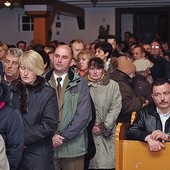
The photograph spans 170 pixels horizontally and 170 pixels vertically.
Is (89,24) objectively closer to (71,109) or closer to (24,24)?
(24,24)

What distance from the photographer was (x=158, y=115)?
3756 mm

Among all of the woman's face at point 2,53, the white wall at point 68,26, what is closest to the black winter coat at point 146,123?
the woman's face at point 2,53

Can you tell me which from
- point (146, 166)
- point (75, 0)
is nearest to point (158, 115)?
point (146, 166)

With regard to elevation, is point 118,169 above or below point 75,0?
below

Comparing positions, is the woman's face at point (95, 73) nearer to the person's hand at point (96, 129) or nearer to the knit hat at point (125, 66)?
the person's hand at point (96, 129)

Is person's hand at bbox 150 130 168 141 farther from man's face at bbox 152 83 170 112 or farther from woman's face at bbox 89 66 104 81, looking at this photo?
woman's face at bbox 89 66 104 81

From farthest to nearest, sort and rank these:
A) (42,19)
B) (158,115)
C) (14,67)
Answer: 1. (42,19)
2. (14,67)
3. (158,115)

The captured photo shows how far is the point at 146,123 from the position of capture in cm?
380

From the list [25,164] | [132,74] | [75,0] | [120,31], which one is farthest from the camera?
[120,31]

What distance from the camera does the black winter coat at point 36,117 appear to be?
3.45m

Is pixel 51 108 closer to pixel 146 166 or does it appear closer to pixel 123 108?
pixel 146 166

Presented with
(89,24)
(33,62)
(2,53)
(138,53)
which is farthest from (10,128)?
(89,24)

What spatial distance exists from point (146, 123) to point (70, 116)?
2.25ft

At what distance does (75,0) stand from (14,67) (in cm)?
978
